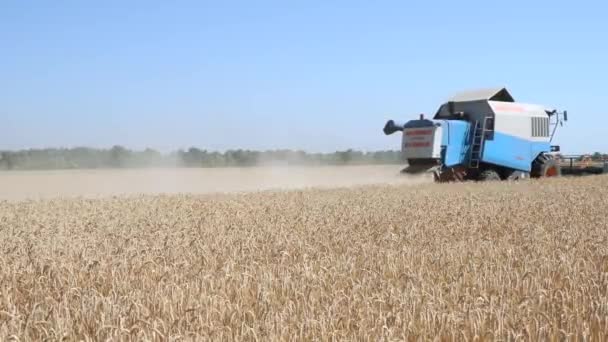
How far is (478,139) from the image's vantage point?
20641mm

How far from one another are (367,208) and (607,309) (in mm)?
7696

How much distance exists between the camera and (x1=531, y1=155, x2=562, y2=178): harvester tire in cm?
2234

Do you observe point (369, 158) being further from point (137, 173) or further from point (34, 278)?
point (34, 278)

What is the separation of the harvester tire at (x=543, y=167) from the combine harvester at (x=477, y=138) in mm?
48

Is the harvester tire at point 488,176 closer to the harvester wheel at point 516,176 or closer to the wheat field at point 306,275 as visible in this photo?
the harvester wheel at point 516,176

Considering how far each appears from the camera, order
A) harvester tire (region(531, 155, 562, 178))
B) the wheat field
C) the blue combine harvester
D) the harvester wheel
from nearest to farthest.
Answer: the wheat field, the blue combine harvester, the harvester wheel, harvester tire (region(531, 155, 562, 178))

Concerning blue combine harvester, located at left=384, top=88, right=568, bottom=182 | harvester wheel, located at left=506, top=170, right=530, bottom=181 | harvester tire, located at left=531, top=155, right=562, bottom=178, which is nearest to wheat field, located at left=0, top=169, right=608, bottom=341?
blue combine harvester, located at left=384, top=88, right=568, bottom=182

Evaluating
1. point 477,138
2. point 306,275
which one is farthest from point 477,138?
point 306,275

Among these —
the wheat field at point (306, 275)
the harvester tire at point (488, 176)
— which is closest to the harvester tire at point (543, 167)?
the harvester tire at point (488, 176)

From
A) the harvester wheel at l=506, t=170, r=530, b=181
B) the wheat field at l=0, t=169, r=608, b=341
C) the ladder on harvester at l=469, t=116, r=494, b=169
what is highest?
the ladder on harvester at l=469, t=116, r=494, b=169

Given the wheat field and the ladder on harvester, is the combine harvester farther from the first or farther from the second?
the wheat field

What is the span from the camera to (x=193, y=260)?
20.3ft

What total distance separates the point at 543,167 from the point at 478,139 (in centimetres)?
330

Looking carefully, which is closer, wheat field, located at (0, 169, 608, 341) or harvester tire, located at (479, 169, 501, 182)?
wheat field, located at (0, 169, 608, 341)
